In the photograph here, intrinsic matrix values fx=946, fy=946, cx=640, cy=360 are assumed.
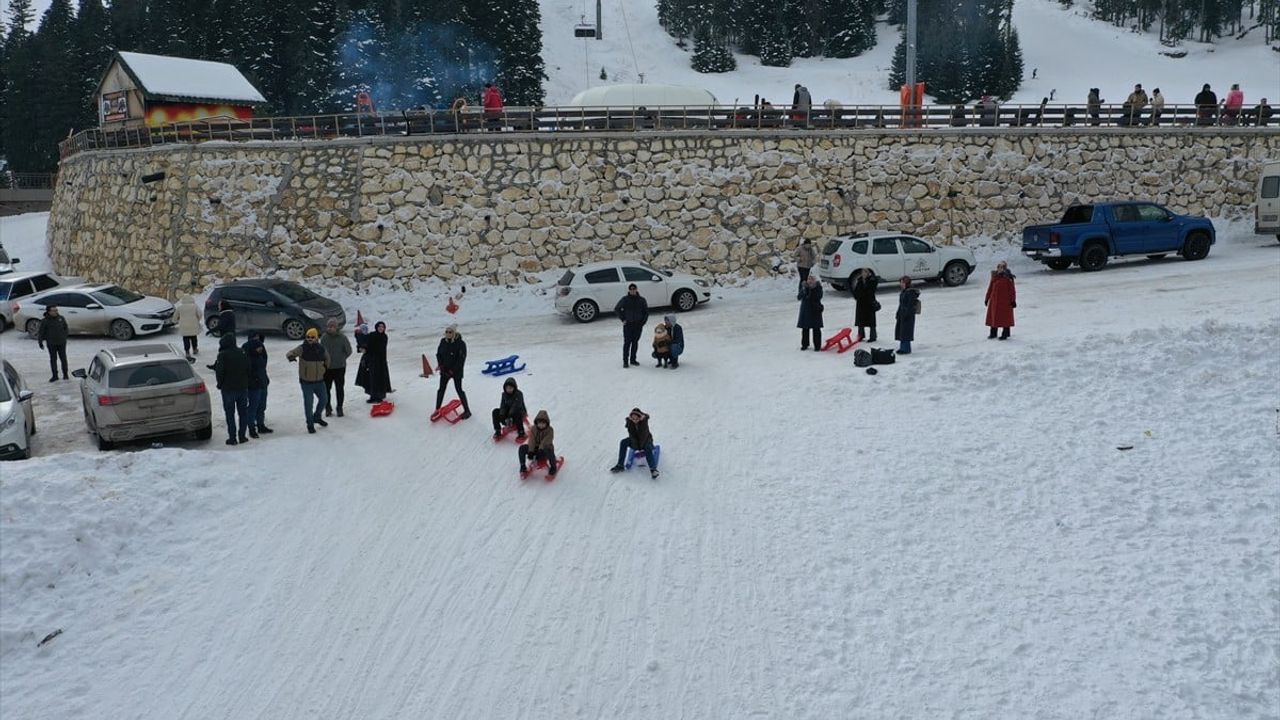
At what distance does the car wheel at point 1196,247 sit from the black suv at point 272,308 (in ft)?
68.1

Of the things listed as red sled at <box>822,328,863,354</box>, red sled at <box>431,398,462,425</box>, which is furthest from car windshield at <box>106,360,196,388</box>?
red sled at <box>822,328,863,354</box>

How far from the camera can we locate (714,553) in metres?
11.1

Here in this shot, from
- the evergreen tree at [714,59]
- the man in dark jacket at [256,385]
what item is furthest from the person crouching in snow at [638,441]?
the evergreen tree at [714,59]

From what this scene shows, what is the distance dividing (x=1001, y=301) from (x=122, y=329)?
19.6 meters

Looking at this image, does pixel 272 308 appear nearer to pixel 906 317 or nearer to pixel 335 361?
pixel 335 361

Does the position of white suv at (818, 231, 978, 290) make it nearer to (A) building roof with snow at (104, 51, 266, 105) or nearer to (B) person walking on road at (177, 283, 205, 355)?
(B) person walking on road at (177, 283, 205, 355)

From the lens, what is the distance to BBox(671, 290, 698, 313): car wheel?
22.3 metres

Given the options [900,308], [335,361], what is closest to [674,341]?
[900,308]

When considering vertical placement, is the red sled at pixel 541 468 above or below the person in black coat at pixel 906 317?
below

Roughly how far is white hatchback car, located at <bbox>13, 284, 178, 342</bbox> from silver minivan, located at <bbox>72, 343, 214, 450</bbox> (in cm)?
942

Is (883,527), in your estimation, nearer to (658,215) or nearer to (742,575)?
(742,575)

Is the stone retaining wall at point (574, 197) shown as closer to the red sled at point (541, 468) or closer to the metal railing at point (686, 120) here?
the metal railing at point (686, 120)

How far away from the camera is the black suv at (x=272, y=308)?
2147cm

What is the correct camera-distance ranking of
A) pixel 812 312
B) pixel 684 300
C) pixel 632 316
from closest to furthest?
pixel 632 316 < pixel 812 312 < pixel 684 300
